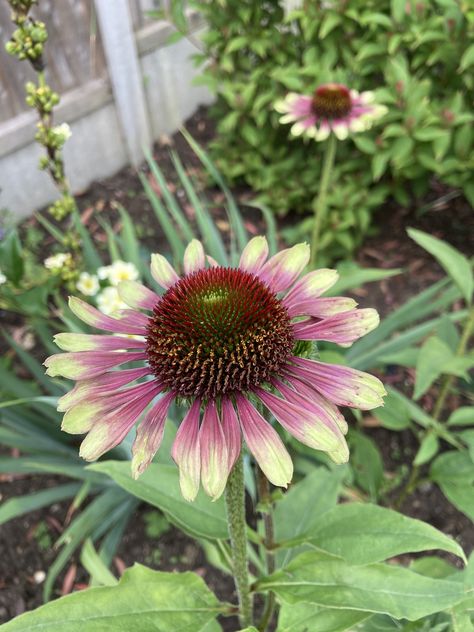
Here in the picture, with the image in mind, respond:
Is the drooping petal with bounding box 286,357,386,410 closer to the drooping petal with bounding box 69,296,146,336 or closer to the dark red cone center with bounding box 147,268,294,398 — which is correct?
the dark red cone center with bounding box 147,268,294,398

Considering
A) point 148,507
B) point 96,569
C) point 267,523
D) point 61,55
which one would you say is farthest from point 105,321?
point 61,55

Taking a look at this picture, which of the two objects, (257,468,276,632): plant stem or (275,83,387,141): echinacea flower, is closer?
(257,468,276,632): plant stem

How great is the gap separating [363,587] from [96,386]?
40 cm

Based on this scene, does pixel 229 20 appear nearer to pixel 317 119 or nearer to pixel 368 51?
pixel 368 51

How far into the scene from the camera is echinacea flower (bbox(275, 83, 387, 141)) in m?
1.42

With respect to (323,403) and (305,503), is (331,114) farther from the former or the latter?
(323,403)

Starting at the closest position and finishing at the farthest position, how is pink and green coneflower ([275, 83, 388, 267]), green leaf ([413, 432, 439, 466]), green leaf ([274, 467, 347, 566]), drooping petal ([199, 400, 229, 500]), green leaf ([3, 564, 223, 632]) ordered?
drooping petal ([199, 400, 229, 500]) → green leaf ([3, 564, 223, 632]) → green leaf ([274, 467, 347, 566]) → green leaf ([413, 432, 439, 466]) → pink and green coneflower ([275, 83, 388, 267])

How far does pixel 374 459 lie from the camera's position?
3.99 feet

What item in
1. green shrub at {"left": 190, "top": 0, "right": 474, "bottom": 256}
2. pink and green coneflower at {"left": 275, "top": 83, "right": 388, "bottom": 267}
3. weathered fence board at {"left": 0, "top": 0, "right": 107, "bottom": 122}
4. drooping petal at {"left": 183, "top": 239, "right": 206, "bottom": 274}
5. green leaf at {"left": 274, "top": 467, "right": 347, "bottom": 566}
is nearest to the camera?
drooping petal at {"left": 183, "top": 239, "right": 206, "bottom": 274}

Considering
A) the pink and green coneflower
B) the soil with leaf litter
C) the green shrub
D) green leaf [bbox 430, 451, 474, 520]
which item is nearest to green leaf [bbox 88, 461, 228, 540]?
green leaf [bbox 430, 451, 474, 520]

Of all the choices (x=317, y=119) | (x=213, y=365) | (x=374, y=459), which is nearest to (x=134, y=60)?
(x=317, y=119)

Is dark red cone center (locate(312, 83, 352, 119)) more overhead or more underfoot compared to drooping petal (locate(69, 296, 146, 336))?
more underfoot

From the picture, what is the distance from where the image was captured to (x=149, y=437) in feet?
1.79

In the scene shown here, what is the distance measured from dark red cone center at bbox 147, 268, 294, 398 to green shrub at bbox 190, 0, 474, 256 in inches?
51.4
